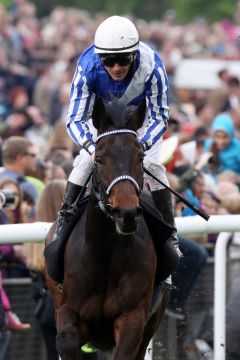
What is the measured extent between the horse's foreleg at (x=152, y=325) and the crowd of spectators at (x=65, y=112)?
3.10ft

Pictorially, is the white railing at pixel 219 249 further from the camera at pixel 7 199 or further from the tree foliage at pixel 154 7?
the tree foliage at pixel 154 7

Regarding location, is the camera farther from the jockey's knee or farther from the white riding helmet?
the white riding helmet

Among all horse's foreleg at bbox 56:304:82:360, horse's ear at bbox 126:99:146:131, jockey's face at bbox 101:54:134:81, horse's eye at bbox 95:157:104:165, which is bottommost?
horse's foreleg at bbox 56:304:82:360

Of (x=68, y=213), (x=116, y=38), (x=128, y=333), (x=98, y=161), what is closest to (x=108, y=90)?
(x=116, y=38)

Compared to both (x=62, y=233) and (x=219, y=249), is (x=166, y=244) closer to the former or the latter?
(x=62, y=233)

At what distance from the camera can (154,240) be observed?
825 centimetres

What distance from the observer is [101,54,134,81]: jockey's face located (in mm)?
7816

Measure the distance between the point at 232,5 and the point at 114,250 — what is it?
2968 cm

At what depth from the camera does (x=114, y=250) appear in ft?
26.0

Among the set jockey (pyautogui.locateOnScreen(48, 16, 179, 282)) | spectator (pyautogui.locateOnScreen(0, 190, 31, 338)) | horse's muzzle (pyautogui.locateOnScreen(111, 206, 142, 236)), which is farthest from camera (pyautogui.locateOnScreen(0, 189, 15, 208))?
horse's muzzle (pyautogui.locateOnScreen(111, 206, 142, 236))

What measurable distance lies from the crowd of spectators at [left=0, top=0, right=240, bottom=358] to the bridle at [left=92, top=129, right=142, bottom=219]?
1.65m

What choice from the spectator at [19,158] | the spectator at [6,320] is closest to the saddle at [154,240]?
the spectator at [6,320]

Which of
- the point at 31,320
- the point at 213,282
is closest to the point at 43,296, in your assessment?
the point at 31,320

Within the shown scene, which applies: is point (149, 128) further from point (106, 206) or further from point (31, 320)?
point (31, 320)
